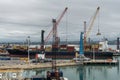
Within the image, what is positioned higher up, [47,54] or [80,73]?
[47,54]

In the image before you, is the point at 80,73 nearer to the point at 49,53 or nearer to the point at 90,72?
the point at 90,72

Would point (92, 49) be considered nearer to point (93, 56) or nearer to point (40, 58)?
point (93, 56)

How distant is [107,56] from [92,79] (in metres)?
62.9

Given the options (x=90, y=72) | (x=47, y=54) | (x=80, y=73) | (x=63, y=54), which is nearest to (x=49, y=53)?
(x=47, y=54)

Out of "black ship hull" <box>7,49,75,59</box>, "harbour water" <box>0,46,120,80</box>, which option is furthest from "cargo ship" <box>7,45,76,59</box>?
"harbour water" <box>0,46,120,80</box>

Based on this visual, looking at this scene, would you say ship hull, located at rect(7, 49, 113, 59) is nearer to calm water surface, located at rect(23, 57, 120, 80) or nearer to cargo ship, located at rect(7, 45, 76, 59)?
cargo ship, located at rect(7, 45, 76, 59)

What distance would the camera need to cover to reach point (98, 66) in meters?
100

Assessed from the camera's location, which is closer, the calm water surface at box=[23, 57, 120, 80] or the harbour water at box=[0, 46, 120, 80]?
the harbour water at box=[0, 46, 120, 80]

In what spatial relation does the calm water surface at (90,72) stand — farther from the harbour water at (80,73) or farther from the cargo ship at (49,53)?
the cargo ship at (49,53)

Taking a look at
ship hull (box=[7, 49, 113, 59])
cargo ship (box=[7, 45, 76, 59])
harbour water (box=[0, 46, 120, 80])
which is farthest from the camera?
cargo ship (box=[7, 45, 76, 59])

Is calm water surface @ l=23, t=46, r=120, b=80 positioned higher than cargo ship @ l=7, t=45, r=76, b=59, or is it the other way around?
cargo ship @ l=7, t=45, r=76, b=59

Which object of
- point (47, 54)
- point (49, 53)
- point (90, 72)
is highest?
point (49, 53)

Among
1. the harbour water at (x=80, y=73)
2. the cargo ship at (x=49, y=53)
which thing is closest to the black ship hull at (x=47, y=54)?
the cargo ship at (x=49, y=53)

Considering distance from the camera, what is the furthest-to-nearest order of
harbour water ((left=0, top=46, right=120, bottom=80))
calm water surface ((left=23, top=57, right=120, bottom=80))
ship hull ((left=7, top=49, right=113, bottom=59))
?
1. ship hull ((left=7, top=49, right=113, bottom=59))
2. calm water surface ((left=23, top=57, right=120, bottom=80))
3. harbour water ((left=0, top=46, right=120, bottom=80))
